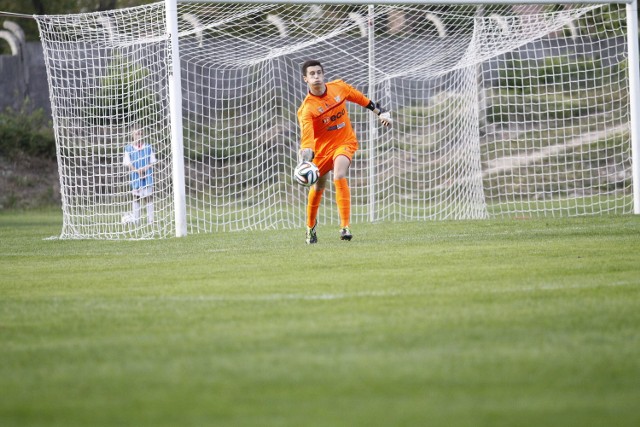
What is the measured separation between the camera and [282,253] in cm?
948

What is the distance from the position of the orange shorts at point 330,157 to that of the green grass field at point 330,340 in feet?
7.39

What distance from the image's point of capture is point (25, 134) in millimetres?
24344

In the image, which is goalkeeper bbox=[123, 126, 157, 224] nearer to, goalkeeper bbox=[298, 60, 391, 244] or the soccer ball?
goalkeeper bbox=[298, 60, 391, 244]

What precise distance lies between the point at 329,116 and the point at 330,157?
0.45 metres

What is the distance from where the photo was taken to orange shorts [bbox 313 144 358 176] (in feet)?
36.2

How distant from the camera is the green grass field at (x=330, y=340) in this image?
347 centimetres

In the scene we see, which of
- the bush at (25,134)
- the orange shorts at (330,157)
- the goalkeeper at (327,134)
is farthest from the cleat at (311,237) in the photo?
the bush at (25,134)

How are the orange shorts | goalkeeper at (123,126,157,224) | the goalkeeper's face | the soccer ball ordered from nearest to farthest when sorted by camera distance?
the soccer ball < the goalkeeper's face < the orange shorts < goalkeeper at (123,126,157,224)

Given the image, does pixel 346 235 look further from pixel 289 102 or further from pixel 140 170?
pixel 289 102

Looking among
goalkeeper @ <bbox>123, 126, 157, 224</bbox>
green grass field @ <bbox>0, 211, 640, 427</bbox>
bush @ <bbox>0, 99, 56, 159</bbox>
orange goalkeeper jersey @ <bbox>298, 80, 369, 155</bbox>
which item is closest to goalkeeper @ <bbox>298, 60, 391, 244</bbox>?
orange goalkeeper jersey @ <bbox>298, 80, 369, 155</bbox>

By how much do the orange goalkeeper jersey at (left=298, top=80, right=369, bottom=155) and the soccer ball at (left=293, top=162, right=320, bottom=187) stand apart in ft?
1.41

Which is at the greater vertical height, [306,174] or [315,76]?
[315,76]

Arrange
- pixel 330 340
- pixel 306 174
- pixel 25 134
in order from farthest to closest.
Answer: pixel 25 134, pixel 306 174, pixel 330 340

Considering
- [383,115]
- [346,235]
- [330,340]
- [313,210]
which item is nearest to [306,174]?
[313,210]
